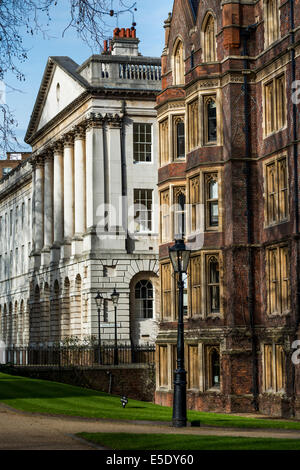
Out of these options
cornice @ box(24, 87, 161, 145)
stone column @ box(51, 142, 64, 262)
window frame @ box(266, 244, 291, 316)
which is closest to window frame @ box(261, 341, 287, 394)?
window frame @ box(266, 244, 291, 316)

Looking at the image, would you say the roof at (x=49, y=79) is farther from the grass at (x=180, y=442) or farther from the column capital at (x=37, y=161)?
the grass at (x=180, y=442)

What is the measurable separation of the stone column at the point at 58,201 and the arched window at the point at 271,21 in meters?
37.9

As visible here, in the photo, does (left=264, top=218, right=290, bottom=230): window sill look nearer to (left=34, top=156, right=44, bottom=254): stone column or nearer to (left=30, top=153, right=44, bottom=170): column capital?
(left=30, top=153, right=44, bottom=170): column capital

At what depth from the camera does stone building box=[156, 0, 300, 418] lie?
3412 cm

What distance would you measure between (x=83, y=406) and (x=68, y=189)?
37.7 metres

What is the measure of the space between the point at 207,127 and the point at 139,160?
27.0 meters

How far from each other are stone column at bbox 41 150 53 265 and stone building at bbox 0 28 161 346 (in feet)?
5.57

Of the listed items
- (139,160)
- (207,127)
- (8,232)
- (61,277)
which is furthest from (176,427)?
(8,232)

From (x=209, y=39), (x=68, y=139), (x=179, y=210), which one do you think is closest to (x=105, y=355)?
(x=68, y=139)

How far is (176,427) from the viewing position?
24.8m

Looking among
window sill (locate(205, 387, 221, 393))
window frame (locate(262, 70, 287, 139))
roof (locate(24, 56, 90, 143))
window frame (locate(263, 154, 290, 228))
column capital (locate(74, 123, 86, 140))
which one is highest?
roof (locate(24, 56, 90, 143))

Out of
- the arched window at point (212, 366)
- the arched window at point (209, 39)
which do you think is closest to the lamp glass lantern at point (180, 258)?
the arched window at point (212, 366)

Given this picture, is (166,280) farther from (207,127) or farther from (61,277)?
(61,277)

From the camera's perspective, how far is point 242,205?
36688 mm
